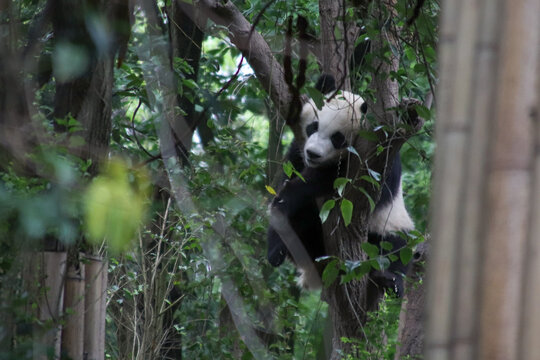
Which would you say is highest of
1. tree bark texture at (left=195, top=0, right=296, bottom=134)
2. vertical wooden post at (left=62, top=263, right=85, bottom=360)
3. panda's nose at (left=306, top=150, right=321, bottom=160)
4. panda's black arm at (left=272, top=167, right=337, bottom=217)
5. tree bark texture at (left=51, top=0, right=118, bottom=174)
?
tree bark texture at (left=195, top=0, right=296, bottom=134)

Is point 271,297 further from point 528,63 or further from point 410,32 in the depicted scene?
point 528,63

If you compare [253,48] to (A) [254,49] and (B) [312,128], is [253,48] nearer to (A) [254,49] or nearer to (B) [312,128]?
(A) [254,49]

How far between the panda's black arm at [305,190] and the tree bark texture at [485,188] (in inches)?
118

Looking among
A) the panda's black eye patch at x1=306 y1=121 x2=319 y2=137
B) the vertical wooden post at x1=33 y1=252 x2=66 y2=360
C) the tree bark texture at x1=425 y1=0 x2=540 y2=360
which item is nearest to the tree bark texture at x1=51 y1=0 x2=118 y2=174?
the vertical wooden post at x1=33 y1=252 x2=66 y2=360

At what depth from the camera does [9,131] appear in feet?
4.65

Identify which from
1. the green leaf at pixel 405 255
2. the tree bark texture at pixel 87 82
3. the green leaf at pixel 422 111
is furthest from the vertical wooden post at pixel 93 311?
the green leaf at pixel 422 111

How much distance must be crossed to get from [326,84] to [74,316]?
2.13 m

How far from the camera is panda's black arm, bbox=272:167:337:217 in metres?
4.12

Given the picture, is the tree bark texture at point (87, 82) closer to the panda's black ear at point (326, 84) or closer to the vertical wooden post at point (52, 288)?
the vertical wooden post at point (52, 288)

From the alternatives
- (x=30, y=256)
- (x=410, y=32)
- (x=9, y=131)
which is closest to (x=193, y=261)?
(x=410, y=32)

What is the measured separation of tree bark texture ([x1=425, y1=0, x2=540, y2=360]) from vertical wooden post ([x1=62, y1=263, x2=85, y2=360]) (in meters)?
1.17

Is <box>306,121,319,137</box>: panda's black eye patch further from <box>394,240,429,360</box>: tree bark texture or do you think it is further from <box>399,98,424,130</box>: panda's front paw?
<box>399,98,424,130</box>: panda's front paw

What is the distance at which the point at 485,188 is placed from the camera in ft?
3.53

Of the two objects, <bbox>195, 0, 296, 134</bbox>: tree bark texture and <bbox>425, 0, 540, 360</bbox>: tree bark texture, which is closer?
<bbox>425, 0, 540, 360</bbox>: tree bark texture
